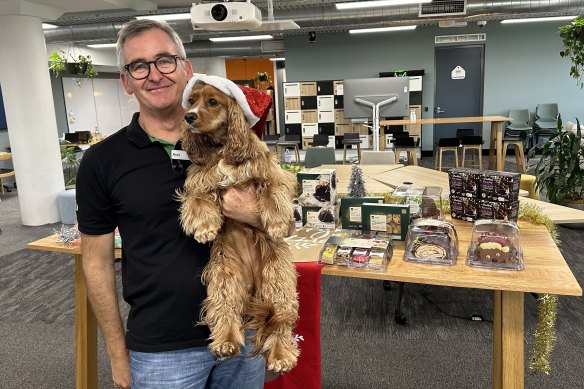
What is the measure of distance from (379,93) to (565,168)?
19.7 ft

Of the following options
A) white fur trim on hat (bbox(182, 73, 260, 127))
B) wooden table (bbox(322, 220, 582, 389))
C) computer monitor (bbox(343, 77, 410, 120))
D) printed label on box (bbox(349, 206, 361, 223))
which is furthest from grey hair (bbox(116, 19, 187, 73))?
computer monitor (bbox(343, 77, 410, 120))

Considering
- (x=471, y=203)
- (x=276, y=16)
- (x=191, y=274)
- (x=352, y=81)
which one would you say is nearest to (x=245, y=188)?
(x=191, y=274)

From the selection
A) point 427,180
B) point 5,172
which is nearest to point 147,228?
point 427,180

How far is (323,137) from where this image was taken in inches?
398

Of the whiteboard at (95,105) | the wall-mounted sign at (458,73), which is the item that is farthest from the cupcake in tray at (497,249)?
the whiteboard at (95,105)

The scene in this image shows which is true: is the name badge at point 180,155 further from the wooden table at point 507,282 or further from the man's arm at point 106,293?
the wooden table at point 507,282

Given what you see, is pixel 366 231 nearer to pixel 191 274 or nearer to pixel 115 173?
pixel 191 274

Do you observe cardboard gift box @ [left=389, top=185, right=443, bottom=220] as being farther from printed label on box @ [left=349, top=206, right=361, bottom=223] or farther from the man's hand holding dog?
the man's hand holding dog

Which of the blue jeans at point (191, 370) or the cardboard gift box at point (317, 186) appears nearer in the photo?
the blue jeans at point (191, 370)

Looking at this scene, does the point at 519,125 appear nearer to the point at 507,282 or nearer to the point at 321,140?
the point at 321,140

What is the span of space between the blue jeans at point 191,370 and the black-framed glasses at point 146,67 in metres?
0.88

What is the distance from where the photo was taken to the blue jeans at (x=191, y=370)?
1.43 metres

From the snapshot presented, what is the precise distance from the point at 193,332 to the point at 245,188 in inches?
19.6

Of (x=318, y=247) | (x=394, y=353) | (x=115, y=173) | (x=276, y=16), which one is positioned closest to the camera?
(x=115, y=173)
